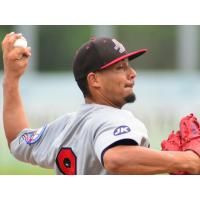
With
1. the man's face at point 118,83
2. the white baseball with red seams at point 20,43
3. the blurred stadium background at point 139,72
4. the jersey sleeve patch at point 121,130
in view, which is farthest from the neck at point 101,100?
the blurred stadium background at point 139,72

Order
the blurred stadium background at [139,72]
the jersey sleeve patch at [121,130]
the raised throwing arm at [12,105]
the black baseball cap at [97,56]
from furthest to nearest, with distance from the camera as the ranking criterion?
the blurred stadium background at [139,72], the raised throwing arm at [12,105], the black baseball cap at [97,56], the jersey sleeve patch at [121,130]

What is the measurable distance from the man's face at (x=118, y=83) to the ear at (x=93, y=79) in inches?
0.4

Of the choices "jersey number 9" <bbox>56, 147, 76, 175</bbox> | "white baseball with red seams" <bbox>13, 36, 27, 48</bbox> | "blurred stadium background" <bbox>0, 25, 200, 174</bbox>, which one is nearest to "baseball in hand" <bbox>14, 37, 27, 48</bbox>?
"white baseball with red seams" <bbox>13, 36, 27, 48</bbox>

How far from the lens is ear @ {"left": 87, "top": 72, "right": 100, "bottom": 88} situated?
266 centimetres

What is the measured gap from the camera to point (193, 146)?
263cm

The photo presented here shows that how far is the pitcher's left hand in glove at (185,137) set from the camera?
2693 millimetres

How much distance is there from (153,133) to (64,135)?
5.79m

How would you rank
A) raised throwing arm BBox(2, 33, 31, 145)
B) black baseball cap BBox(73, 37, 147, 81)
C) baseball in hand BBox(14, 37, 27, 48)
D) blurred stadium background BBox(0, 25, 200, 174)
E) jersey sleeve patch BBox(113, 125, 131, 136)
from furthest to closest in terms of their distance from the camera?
1. blurred stadium background BBox(0, 25, 200, 174)
2. raised throwing arm BBox(2, 33, 31, 145)
3. baseball in hand BBox(14, 37, 27, 48)
4. black baseball cap BBox(73, 37, 147, 81)
5. jersey sleeve patch BBox(113, 125, 131, 136)

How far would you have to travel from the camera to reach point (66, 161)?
2.70 m

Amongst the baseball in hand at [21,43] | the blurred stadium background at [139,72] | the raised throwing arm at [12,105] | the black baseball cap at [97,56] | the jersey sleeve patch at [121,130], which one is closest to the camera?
the jersey sleeve patch at [121,130]

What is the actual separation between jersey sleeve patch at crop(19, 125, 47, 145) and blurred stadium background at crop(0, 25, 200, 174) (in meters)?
5.50

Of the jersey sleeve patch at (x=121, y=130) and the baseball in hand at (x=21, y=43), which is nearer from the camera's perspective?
the jersey sleeve patch at (x=121, y=130)

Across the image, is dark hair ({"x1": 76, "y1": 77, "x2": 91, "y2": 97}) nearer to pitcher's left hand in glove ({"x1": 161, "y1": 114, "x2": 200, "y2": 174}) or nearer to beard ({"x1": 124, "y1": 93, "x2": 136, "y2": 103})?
beard ({"x1": 124, "y1": 93, "x2": 136, "y2": 103})

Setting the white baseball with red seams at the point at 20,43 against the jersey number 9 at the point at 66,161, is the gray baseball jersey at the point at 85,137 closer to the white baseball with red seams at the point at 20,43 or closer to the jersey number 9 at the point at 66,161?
the jersey number 9 at the point at 66,161
